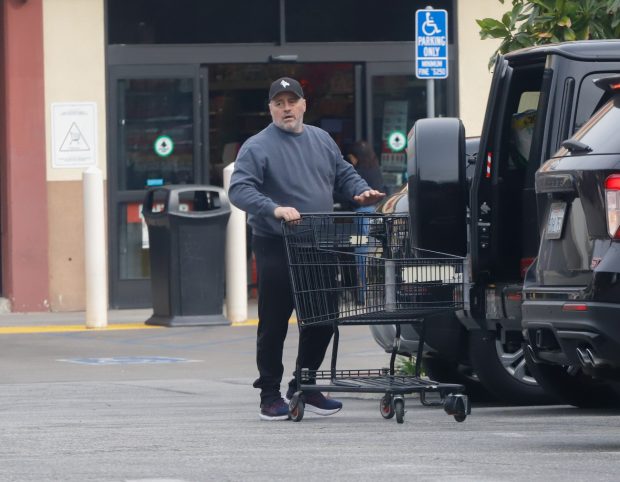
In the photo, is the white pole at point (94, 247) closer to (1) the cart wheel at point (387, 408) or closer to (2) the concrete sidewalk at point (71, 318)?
(2) the concrete sidewalk at point (71, 318)

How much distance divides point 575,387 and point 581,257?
1.74 meters

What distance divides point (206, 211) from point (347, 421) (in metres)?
7.23

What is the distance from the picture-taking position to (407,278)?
8453 mm

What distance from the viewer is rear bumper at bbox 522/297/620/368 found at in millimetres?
6875

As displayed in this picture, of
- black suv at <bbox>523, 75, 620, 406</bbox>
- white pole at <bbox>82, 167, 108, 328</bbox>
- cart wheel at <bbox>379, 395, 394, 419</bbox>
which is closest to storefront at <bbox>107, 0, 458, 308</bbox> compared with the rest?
white pole at <bbox>82, 167, 108, 328</bbox>

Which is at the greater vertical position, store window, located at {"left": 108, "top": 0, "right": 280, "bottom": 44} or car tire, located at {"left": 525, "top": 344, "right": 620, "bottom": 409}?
store window, located at {"left": 108, "top": 0, "right": 280, "bottom": 44}

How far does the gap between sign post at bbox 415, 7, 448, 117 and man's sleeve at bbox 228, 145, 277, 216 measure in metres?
5.59

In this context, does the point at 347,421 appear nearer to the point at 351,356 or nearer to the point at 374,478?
the point at 374,478

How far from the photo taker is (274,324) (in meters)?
9.02

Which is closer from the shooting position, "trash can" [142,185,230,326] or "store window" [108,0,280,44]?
"trash can" [142,185,230,326]

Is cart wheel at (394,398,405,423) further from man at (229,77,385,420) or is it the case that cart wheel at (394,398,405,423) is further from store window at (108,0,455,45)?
store window at (108,0,455,45)

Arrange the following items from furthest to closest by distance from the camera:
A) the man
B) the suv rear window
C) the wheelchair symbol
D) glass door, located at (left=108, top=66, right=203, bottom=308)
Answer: glass door, located at (left=108, top=66, right=203, bottom=308) → the wheelchair symbol → the man → the suv rear window

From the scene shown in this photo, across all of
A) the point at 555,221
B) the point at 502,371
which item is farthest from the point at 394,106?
the point at 555,221

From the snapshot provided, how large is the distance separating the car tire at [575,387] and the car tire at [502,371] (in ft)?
1.06
